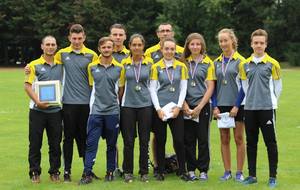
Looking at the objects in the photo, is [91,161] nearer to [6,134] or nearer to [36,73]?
[36,73]

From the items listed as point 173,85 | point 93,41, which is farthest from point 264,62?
point 93,41

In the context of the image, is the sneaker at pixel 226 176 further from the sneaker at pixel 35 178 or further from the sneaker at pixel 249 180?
the sneaker at pixel 35 178

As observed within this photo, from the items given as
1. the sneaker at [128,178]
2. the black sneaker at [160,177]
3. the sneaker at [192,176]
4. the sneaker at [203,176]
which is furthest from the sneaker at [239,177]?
the sneaker at [128,178]

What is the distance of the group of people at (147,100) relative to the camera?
790cm

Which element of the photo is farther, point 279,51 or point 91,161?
point 279,51

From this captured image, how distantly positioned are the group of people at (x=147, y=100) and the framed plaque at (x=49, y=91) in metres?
0.09

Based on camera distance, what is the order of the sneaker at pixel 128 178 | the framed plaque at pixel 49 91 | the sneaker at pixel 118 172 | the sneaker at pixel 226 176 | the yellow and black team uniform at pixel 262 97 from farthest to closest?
the sneaker at pixel 118 172
the sneaker at pixel 226 176
the sneaker at pixel 128 178
the framed plaque at pixel 49 91
the yellow and black team uniform at pixel 262 97

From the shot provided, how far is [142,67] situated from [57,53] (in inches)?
52.5

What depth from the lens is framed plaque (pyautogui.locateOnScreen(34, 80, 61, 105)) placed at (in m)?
7.86

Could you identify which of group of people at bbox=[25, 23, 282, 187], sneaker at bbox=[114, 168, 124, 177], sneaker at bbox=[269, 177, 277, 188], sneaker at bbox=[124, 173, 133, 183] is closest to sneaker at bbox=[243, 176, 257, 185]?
group of people at bbox=[25, 23, 282, 187]

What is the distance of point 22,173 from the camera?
8914 mm

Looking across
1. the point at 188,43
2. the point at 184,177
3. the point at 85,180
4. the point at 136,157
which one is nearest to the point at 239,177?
the point at 184,177

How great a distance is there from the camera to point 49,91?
7.88 meters

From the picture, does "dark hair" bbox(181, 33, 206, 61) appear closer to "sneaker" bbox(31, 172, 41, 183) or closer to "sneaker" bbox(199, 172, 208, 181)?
"sneaker" bbox(199, 172, 208, 181)
